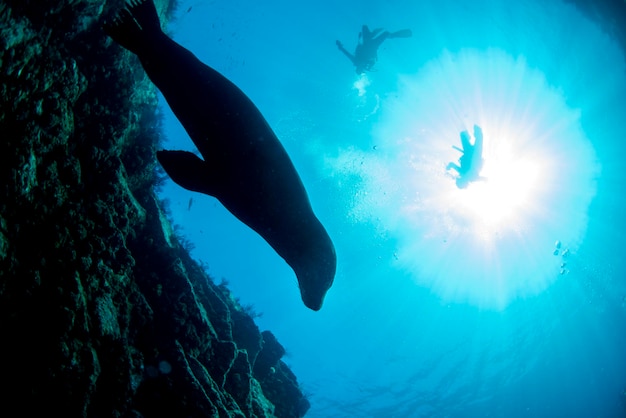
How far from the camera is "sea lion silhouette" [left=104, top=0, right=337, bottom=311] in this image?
9.12 ft

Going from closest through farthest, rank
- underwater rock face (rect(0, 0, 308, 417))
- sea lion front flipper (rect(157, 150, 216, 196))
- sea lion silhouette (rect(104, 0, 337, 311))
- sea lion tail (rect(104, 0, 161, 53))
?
sea lion front flipper (rect(157, 150, 216, 196)) < sea lion silhouette (rect(104, 0, 337, 311)) < sea lion tail (rect(104, 0, 161, 53)) < underwater rock face (rect(0, 0, 308, 417))

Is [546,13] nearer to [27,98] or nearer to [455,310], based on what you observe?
[27,98]

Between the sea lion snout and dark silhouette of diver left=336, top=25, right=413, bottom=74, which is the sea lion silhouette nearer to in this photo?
the sea lion snout

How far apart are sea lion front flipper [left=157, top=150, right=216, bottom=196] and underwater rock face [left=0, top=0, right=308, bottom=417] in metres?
2.02

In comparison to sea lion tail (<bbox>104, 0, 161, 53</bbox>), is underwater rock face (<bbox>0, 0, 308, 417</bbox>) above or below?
below

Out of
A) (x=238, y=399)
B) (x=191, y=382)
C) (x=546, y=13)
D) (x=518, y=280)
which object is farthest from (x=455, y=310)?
(x=191, y=382)

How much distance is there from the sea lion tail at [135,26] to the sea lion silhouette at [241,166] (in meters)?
0.03

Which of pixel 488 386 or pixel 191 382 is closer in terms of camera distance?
pixel 191 382

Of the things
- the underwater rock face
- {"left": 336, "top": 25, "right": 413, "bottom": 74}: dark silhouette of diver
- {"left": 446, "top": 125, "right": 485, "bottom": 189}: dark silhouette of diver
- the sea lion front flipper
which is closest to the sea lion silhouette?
the sea lion front flipper

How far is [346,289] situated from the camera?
29641 mm

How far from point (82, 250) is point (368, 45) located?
14.6 metres

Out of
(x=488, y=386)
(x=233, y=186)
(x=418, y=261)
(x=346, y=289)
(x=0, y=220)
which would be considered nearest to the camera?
(x=233, y=186)

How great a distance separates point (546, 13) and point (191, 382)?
2345 cm

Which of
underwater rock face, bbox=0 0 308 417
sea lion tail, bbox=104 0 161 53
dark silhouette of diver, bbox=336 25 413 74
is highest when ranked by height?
dark silhouette of diver, bbox=336 25 413 74
